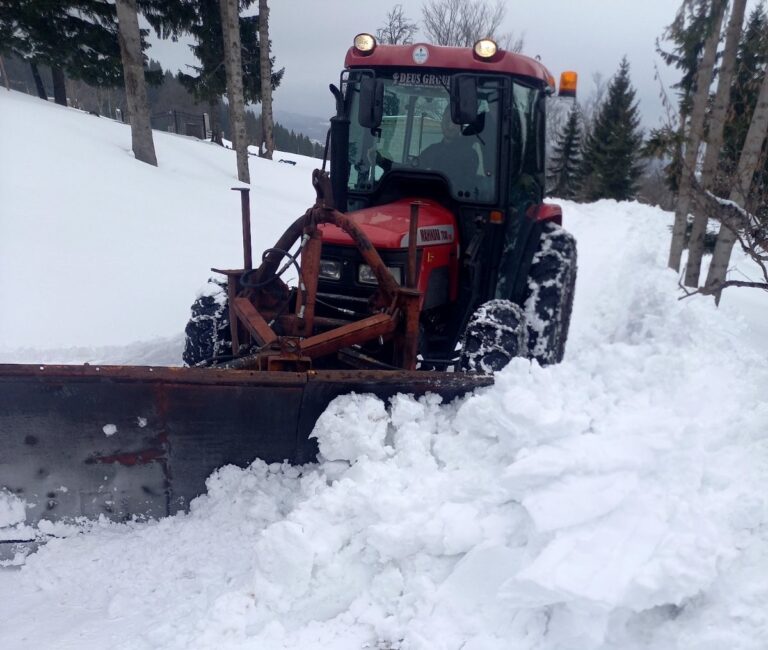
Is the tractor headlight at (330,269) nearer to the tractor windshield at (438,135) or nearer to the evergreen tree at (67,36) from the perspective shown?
the tractor windshield at (438,135)

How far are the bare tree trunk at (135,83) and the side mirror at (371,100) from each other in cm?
790

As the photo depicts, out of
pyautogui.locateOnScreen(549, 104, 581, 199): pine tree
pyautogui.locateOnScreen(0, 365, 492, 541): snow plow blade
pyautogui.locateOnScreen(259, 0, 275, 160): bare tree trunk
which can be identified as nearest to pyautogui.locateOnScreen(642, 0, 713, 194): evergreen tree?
pyautogui.locateOnScreen(0, 365, 492, 541): snow plow blade

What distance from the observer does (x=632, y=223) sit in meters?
Answer: 20.5

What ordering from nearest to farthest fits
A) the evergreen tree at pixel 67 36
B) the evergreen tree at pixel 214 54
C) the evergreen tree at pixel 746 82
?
the evergreen tree at pixel 746 82 → the evergreen tree at pixel 67 36 → the evergreen tree at pixel 214 54

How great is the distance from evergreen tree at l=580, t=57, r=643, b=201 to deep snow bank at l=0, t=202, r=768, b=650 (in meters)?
30.5

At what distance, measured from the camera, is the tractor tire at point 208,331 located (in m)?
4.21

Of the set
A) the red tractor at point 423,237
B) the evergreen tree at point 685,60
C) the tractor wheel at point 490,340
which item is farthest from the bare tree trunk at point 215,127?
the tractor wheel at point 490,340

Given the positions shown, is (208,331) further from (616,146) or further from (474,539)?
(616,146)

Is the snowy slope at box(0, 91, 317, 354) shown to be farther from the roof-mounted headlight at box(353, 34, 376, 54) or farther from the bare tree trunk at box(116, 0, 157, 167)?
the roof-mounted headlight at box(353, 34, 376, 54)

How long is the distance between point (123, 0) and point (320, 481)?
11.0 m

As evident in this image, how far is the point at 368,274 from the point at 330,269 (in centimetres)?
25

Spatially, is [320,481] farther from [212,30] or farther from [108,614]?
[212,30]

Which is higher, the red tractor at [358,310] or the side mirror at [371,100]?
the side mirror at [371,100]

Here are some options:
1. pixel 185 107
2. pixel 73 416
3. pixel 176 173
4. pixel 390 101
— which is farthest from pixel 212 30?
pixel 185 107
